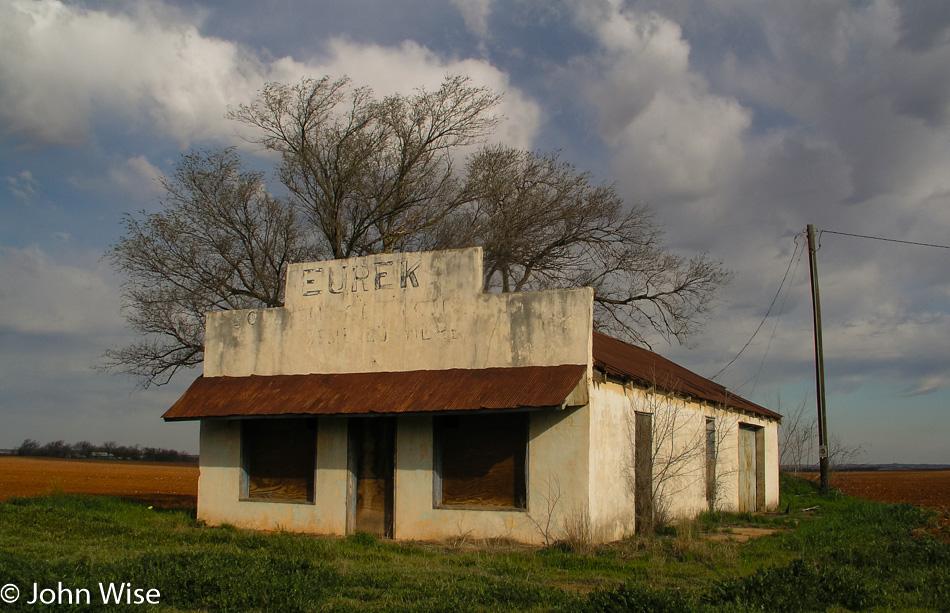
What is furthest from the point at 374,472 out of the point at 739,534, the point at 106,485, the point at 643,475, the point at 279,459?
the point at 106,485

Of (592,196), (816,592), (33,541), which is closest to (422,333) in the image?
(33,541)

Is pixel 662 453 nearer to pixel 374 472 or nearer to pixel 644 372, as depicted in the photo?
pixel 644 372

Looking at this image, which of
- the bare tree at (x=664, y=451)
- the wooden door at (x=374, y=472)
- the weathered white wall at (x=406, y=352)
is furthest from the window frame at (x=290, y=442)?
the bare tree at (x=664, y=451)

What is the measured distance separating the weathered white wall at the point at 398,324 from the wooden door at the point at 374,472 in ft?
3.67

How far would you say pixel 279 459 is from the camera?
1532 centimetres

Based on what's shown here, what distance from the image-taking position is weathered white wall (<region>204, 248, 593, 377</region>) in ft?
44.3

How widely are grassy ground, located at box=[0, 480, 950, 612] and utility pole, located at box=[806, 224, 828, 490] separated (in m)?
8.98

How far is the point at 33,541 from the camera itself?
12.0 m

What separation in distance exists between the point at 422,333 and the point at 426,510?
3133mm

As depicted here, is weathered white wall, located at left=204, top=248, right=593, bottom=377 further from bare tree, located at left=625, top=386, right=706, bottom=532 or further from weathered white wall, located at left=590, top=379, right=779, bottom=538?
bare tree, located at left=625, top=386, right=706, bottom=532

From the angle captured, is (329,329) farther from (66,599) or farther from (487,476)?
(66,599)

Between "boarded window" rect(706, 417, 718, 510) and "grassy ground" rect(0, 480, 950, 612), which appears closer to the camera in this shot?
"grassy ground" rect(0, 480, 950, 612)

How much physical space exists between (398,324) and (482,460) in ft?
9.81

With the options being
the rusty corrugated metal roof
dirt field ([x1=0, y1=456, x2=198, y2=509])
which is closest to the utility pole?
the rusty corrugated metal roof
